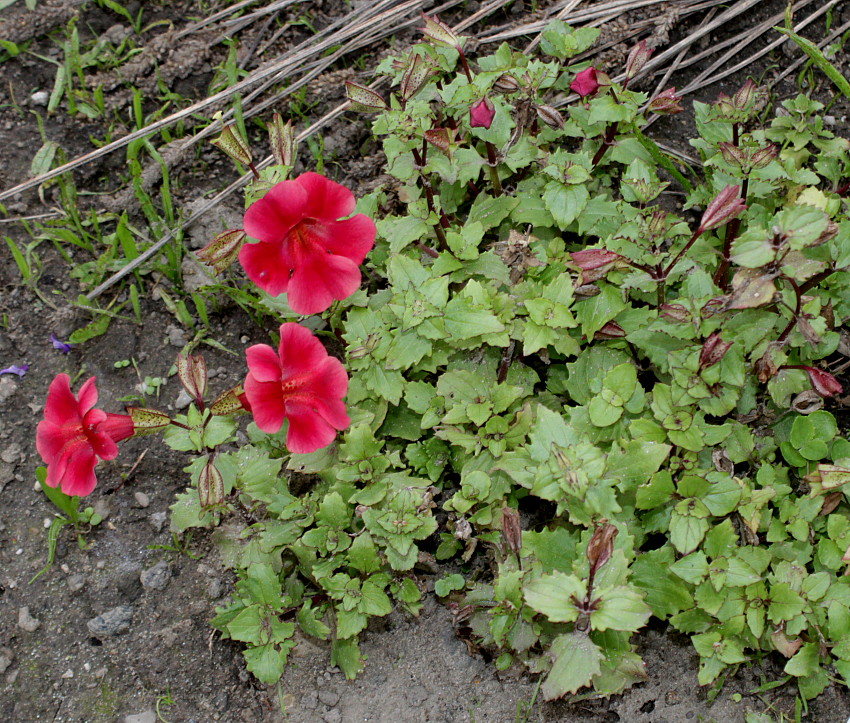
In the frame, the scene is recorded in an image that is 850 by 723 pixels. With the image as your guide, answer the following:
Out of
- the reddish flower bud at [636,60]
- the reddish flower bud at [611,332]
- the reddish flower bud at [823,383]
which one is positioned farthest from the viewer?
the reddish flower bud at [636,60]

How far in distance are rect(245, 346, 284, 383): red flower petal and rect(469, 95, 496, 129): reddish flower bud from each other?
1.04 meters

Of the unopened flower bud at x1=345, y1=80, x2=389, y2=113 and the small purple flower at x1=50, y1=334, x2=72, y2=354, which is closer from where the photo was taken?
the unopened flower bud at x1=345, y1=80, x2=389, y2=113

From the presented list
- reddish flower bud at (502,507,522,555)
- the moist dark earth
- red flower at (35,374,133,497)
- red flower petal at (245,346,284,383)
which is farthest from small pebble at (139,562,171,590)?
reddish flower bud at (502,507,522,555)

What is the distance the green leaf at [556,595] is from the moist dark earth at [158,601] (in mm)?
514

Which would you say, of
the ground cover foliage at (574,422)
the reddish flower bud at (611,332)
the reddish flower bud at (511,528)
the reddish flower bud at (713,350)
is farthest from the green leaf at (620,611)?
the reddish flower bud at (611,332)

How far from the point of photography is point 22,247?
322 cm

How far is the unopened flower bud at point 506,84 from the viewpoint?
9.13 ft

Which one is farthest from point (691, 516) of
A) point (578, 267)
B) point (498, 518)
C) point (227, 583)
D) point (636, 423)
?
point (227, 583)

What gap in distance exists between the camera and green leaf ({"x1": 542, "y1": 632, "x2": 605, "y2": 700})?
2104 millimetres

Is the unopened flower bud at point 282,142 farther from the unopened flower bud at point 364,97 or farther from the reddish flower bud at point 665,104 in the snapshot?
the reddish flower bud at point 665,104

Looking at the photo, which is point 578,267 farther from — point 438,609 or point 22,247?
point 22,247

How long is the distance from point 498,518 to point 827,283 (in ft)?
4.41

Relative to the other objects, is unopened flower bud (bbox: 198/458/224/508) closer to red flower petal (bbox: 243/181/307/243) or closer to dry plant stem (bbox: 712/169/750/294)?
red flower petal (bbox: 243/181/307/243)

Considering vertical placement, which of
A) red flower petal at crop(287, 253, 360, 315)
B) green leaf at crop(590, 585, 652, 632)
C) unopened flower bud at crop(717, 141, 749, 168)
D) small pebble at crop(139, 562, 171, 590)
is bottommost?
small pebble at crop(139, 562, 171, 590)
